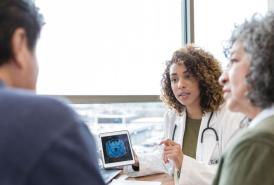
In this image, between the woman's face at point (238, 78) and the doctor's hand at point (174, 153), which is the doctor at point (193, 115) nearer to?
the doctor's hand at point (174, 153)

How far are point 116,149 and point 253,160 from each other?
1.12 meters

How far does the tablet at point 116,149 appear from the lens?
185 cm

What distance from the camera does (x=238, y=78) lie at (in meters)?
0.98

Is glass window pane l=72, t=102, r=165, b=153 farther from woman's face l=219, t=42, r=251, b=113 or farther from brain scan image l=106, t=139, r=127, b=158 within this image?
woman's face l=219, t=42, r=251, b=113

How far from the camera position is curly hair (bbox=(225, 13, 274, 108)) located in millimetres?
896

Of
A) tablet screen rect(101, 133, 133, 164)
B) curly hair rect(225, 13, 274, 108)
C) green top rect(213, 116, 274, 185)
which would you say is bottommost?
tablet screen rect(101, 133, 133, 164)

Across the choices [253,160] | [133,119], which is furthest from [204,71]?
[253,160]

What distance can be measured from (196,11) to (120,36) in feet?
2.29

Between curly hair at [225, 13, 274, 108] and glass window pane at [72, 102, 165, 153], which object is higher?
curly hair at [225, 13, 274, 108]

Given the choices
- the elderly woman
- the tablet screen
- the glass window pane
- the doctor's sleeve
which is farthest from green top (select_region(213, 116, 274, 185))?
the glass window pane

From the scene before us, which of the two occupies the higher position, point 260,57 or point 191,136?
point 260,57

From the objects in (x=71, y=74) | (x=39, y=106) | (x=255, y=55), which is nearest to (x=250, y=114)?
(x=255, y=55)

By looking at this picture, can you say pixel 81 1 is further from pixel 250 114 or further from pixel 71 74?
pixel 250 114

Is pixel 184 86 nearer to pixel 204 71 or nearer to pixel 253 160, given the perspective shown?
pixel 204 71
